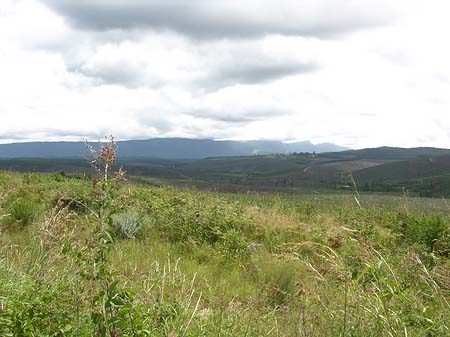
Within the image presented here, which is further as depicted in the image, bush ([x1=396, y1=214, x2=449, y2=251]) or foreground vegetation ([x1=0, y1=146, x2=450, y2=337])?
bush ([x1=396, y1=214, x2=449, y2=251])

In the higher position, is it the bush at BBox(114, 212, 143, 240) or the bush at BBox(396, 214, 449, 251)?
the bush at BBox(114, 212, 143, 240)

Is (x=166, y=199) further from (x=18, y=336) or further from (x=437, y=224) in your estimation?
(x=18, y=336)

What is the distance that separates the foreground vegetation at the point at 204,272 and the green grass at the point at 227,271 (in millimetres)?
20

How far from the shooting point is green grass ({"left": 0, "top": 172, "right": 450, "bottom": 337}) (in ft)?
9.66

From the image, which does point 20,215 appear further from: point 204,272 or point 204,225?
point 204,272

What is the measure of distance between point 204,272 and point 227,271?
1.54 ft

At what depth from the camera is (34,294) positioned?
126 inches

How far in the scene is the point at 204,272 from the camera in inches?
244

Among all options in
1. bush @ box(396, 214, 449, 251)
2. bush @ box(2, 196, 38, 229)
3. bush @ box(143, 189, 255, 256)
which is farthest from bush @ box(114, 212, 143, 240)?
bush @ box(396, 214, 449, 251)

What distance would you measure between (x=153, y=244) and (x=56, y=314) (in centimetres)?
477

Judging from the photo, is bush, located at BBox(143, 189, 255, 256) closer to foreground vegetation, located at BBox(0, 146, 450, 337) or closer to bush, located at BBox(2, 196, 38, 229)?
foreground vegetation, located at BBox(0, 146, 450, 337)

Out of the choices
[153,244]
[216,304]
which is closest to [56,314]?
[216,304]

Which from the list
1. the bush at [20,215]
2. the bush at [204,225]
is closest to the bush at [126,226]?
the bush at [204,225]

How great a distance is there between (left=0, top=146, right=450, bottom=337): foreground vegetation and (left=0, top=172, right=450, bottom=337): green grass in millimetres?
20
